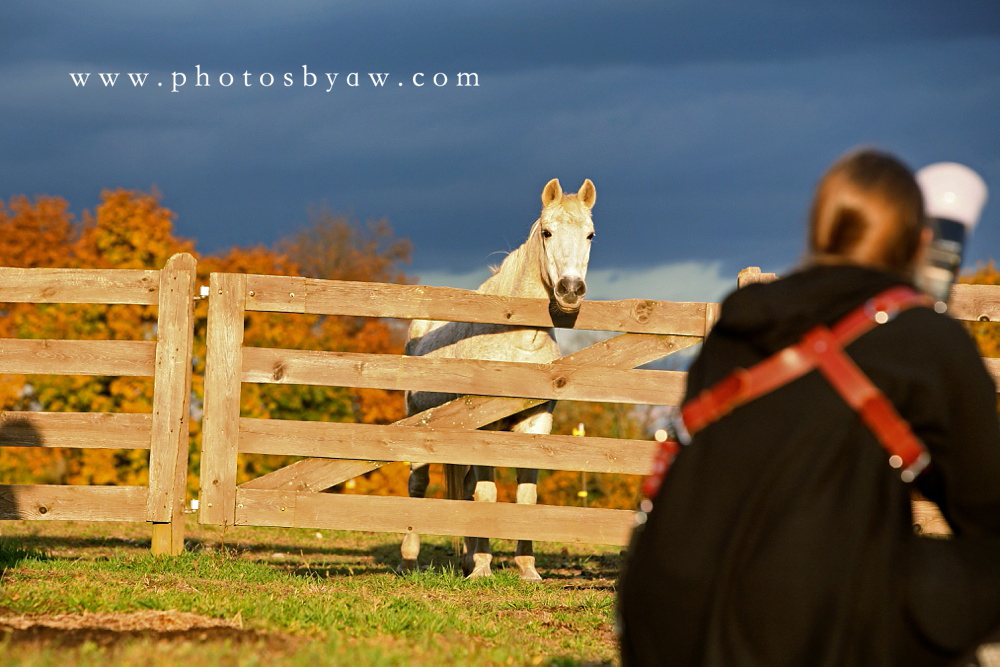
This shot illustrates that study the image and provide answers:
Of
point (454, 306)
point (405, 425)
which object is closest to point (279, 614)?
point (405, 425)

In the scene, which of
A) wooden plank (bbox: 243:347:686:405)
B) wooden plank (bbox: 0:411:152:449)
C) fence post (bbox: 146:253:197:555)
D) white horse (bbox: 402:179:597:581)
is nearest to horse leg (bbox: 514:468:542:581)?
white horse (bbox: 402:179:597:581)

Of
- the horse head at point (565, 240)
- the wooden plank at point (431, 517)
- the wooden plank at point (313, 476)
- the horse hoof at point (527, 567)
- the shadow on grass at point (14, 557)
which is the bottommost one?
the horse hoof at point (527, 567)

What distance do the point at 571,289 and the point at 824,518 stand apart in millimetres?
4927

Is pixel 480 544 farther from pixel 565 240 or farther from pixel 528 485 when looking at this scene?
pixel 565 240

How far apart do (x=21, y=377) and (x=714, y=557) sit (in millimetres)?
14209

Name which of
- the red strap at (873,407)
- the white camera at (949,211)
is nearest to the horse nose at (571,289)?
the white camera at (949,211)

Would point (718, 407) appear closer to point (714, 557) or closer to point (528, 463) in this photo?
point (714, 557)

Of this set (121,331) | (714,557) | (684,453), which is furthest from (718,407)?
(121,331)

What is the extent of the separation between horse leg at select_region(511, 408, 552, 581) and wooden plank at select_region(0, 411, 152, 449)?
106 inches

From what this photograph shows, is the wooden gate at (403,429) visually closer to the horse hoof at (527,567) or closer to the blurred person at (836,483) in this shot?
the horse hoof at (527,567)

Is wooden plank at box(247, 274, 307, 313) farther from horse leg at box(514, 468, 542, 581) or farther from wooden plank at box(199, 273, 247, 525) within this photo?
horse leg at box(514, 468, 542, 581)

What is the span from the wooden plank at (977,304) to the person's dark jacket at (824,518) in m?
5.46

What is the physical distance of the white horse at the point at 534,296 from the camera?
7.32 metres

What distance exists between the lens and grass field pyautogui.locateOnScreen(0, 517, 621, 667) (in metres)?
3.78
